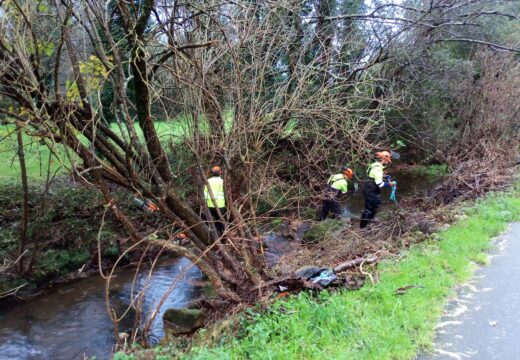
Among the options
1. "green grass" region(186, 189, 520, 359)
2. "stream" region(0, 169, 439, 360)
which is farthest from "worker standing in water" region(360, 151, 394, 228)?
"green grass" region(186, 189, 520, 359)

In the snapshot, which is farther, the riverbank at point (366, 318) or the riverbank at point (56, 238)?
the riverbank at point (56, 238)

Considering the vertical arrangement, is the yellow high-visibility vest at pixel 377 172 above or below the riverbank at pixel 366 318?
above

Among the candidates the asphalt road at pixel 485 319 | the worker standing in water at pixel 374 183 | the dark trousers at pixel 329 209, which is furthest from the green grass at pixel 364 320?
the dark trousers at pixel 329 209

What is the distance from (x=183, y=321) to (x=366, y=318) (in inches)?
126

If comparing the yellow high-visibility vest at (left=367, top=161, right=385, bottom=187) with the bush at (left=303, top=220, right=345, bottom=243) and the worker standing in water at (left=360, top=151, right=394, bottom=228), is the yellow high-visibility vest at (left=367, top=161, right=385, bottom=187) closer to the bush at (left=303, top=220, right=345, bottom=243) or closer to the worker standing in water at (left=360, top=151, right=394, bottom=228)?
the worker standing in water at (left=360, top=151, right=394, bottom=228)

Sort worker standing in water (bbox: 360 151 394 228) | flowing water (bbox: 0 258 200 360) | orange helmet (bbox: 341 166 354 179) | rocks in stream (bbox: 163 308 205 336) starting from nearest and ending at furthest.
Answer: rocks in stream (bbox: 163 308 205 336) → flowing water (bbox: 0 258 200 360) → worker standing in water (bbox: 360 151 394 228) → orange helmet (bbox: 341 166 354 179)

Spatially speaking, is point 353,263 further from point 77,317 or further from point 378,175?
point 77,317

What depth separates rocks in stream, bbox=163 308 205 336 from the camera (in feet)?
19.7

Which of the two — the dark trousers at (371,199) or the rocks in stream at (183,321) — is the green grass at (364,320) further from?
the dark trousers at (371,199)

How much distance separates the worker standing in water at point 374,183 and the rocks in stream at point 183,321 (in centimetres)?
510

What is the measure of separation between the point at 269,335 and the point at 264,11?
244 inches

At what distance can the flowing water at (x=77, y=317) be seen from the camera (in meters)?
6.47

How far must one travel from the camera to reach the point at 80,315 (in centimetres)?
758

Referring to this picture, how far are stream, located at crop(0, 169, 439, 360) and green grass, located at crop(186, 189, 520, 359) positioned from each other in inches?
69.5
